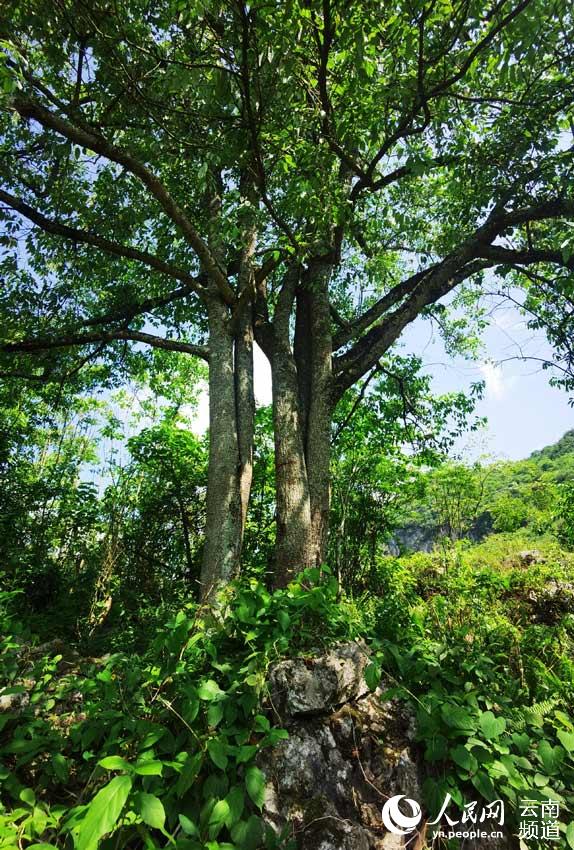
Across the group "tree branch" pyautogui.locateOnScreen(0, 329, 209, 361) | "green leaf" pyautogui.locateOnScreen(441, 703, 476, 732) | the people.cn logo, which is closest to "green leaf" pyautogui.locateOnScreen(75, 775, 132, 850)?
the people.cn logo

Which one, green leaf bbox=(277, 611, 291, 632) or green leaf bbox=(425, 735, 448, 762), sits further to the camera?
green leaf bbox=(277, 611, 291, 632)

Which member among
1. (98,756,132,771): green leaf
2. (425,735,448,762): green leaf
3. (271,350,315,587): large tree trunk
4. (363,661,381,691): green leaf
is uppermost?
(271,350,315,587): large tree trunk

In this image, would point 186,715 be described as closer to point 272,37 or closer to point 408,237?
point 272,37

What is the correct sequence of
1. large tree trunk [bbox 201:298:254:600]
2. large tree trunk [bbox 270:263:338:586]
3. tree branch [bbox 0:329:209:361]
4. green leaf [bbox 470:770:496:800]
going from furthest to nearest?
tree branch [bbox 0:329:209:361]
large tree trunk [bbox 270:263:338:586]
large tree trunk [bbox 201:298:254:600]
green leaf [bbox 470:770:496:800]

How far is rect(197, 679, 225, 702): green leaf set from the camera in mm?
1880

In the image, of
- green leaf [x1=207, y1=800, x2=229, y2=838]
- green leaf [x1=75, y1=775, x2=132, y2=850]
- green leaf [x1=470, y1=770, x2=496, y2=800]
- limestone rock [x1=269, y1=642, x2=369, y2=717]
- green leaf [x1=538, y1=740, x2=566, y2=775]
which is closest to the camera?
green leaf [x1=75, y1=775, x2=132, y2=850]

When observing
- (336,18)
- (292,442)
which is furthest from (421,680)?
(336,18)

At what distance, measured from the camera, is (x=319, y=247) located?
4371 mm

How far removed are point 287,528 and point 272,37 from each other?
3.66 m

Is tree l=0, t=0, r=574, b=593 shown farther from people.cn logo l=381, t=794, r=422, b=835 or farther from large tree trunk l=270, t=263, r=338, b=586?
people.cn logo l=381, t=794, r=422, b=835

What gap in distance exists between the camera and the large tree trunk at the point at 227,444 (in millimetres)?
4141

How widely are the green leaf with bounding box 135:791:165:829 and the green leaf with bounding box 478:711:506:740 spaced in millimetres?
1210

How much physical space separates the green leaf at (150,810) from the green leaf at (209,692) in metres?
0.44

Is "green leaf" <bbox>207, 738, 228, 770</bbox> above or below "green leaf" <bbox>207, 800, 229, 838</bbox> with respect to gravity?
above
